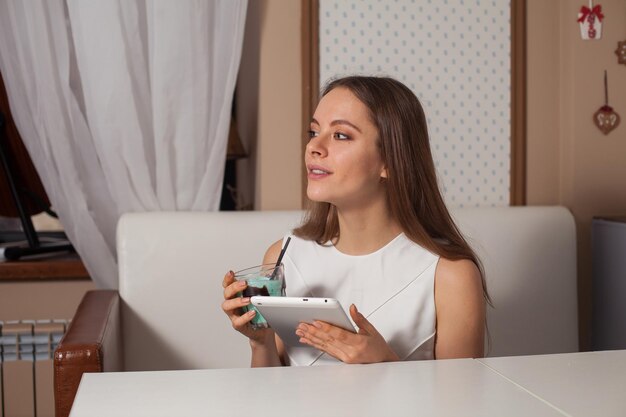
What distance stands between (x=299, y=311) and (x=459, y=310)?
1.61ft

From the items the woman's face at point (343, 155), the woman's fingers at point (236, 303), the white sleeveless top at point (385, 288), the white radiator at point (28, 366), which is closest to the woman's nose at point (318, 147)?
the woman's face at point (343, 155)

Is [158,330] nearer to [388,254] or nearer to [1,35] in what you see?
[388,254]

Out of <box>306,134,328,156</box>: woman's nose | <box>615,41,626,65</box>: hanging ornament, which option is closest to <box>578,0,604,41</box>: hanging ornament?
<box>615,41,626,65</box>: hanging ornament

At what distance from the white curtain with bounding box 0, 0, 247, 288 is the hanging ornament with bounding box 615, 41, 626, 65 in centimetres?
134

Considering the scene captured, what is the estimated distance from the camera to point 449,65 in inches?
106

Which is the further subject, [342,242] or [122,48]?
[122,48]

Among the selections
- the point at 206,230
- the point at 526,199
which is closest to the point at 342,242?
the point at 206,230

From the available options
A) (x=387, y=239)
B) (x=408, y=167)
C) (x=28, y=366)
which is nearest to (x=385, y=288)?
(x=387, y=239)

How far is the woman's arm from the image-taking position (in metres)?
1.70

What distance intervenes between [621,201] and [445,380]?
190 cm

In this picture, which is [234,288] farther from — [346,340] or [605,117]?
[605,117]

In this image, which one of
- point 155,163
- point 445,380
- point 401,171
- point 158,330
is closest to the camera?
point 445,380

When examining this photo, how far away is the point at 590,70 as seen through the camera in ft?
9.07

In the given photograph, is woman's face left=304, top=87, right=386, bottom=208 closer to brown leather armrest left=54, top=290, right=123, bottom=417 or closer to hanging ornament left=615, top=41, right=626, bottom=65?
brown leather armrest left=54, top=290, right=123, bottom=417
